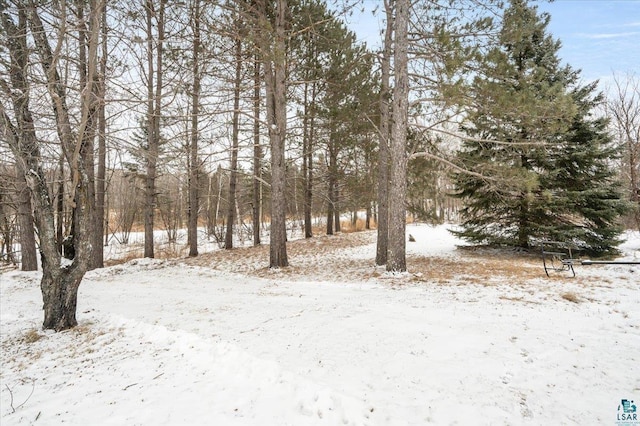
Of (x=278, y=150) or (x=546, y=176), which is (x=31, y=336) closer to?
(x=278, y=150)

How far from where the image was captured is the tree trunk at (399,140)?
307 inches

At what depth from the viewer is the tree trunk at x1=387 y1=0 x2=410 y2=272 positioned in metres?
7.79

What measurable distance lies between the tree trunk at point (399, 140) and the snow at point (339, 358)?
174 cm

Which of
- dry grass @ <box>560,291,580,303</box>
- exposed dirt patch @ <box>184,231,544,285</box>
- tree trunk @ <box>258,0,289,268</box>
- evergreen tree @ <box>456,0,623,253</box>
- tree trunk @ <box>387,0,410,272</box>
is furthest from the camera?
tree trunk @ <box>258,0,289,268</box>

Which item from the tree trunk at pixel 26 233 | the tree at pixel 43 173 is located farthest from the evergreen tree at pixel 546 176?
the tree trunk at pixel 26 233

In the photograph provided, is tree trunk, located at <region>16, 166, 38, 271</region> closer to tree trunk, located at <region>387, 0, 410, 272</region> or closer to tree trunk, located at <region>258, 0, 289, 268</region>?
tree trunk, located at <region>258, 0, 289, 268</region>

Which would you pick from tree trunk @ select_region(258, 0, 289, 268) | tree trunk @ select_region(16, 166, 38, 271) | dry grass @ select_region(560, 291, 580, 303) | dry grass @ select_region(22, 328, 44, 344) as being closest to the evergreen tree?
dry grass @ select_region(560, 291, 580, 303)

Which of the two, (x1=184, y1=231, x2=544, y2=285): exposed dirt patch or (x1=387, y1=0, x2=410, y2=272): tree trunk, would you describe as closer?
(x1=184, y1=231, x2=544, y2=285): exposed dirt patch

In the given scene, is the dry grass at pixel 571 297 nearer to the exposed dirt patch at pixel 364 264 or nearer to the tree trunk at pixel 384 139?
the exposed dirt patch at pixel 364 264

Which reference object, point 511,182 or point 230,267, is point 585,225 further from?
point 230,267

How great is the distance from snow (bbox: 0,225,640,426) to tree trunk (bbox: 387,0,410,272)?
→ 174 centimetres

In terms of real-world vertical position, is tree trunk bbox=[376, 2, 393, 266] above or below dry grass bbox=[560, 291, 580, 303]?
above

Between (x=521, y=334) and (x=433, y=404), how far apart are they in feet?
6.05

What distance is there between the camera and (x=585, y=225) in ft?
33.8
